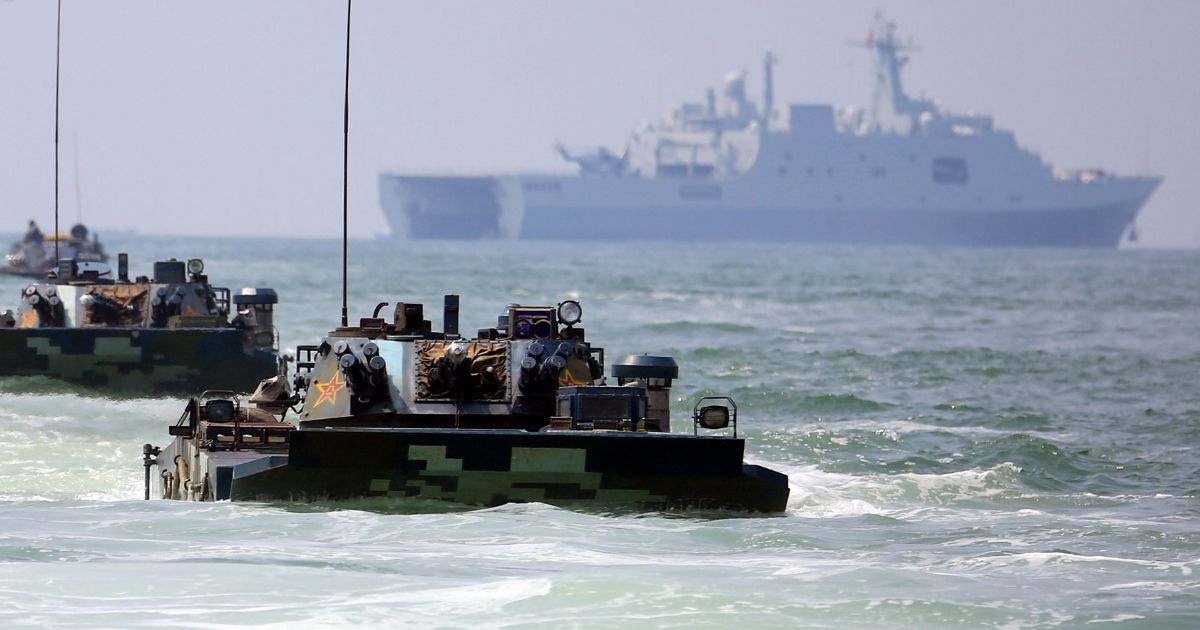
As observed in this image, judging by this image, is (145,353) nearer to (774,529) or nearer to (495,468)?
(495,468)

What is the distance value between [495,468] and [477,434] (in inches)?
13.1

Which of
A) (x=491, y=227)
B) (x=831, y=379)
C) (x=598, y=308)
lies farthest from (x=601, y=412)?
(x=491, y=227)

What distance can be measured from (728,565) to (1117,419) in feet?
53.9

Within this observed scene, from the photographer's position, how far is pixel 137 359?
103 ft

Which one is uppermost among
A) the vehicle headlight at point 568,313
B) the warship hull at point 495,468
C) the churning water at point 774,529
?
the vehicle headlight at point 568,313

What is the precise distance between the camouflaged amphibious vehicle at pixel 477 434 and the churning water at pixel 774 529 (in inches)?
12.2

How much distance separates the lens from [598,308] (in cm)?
6581

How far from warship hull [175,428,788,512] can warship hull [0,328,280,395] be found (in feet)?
46.3

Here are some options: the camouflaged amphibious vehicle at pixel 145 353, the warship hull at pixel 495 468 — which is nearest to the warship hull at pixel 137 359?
the camouflaged amphibious vehicle at pixel 145 353

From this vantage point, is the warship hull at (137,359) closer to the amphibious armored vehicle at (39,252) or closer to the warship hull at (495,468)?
the warship hull at (495,468)

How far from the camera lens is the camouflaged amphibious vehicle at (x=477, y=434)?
17328mm

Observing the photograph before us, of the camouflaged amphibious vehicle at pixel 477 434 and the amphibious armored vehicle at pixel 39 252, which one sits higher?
the amphibious armored vehicle at pixel 39 252

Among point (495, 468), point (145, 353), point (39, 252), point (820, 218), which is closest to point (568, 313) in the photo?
point (495, 468)

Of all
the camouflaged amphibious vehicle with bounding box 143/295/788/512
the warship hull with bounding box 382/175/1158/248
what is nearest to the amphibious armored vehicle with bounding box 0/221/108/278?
the camouflaged amphibious vehicle with bounding box 143/295/788/512
